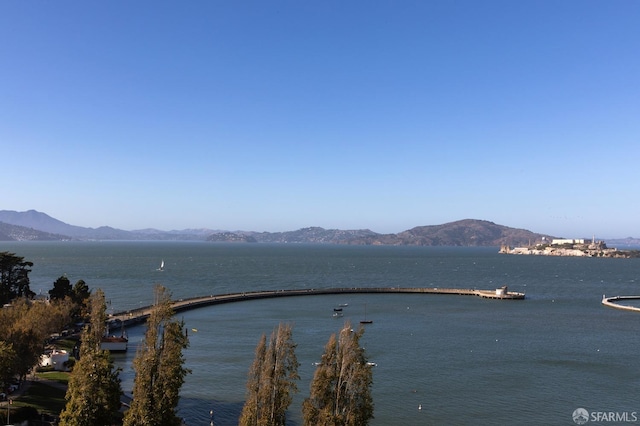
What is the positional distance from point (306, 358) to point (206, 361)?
1006cm

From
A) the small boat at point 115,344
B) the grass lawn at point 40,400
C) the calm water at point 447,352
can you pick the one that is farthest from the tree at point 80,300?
the grass lawn at point 40,400

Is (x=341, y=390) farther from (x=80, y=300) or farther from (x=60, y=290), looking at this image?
(x=60, y=290)

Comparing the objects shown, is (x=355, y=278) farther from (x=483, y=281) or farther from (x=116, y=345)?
(x=116, y=345)

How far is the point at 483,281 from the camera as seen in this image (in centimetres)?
14712

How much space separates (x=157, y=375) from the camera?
24.9m

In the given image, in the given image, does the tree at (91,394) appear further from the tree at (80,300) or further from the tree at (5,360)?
the tree at (80,300)

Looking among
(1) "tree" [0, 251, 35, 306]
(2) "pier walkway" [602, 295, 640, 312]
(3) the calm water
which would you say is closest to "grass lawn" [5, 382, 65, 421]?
(3) the calm water

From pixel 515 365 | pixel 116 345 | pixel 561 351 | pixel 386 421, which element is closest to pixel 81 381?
pixel 386 421

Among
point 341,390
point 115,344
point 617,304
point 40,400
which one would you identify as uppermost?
point 341,390

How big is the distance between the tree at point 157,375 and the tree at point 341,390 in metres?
7.13

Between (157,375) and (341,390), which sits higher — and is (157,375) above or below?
below

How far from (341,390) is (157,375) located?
9.51 m

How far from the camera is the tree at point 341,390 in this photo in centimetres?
2198

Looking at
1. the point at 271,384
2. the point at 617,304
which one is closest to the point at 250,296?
the point at 617,304
